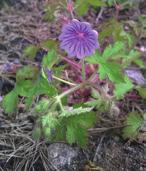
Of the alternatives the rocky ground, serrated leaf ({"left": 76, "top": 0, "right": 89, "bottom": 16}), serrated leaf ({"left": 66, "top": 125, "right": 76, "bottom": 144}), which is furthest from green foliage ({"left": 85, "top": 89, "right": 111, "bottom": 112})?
serrated leaf ({"left": 76, "top": 0, "right": 89, "bottom": 16})

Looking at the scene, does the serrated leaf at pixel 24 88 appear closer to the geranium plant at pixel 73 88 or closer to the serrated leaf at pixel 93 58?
the geranium plant at pixel 73 88

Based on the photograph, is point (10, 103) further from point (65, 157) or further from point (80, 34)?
point (80, 34)

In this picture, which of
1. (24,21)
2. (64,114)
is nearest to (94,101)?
(64,114)

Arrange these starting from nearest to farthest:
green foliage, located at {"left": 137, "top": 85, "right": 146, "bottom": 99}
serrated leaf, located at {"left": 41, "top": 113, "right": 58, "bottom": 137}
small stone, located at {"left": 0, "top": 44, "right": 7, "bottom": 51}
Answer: serrated leaf, located at {"left": 41, "top": 113, "right": 58, "bottom": 137}, green foliage, located at {"left": 137, "top": 85, "right": 146, "bottom": 99}, small stone, located at {"left": 0, "top": 44, "right": 7, "bottom": 51}

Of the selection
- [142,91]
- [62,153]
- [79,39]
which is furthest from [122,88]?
[62,153]

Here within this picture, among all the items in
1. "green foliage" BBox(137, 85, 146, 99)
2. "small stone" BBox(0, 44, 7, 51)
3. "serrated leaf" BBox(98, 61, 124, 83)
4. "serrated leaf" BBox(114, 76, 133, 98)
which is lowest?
"small stone" BBox(0, 44, 7, 51)

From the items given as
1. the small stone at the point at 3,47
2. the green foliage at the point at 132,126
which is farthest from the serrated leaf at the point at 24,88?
the small stone at the point at 3,47

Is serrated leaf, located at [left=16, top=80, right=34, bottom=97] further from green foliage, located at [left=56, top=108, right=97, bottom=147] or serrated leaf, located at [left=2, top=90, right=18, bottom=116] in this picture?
green foliage, located at [left=56, top=108, right=97, bottom=147]
